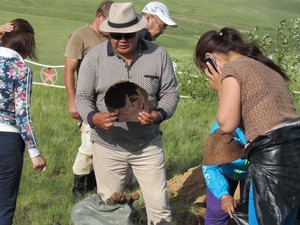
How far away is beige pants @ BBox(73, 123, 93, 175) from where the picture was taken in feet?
15.5

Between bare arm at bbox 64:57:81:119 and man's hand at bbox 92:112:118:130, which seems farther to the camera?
bare arm at bbox 64:57:81:119

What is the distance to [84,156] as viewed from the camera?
478 centimetres

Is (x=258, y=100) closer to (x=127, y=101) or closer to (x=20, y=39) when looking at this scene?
(x=127, y=101)

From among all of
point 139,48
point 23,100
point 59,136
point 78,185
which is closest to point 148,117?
point 139,48

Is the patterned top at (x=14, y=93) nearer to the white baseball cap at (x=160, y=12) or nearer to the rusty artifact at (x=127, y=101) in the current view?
the rusty artifact at (x=127, y=101)

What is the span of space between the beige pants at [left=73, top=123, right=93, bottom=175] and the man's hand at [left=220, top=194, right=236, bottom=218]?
1.84m

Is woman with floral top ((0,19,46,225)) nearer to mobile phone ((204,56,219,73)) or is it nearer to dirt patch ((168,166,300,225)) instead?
mobile phone ((204,56,219,73))

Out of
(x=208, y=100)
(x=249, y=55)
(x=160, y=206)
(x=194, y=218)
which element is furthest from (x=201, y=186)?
(x=208, y=100)

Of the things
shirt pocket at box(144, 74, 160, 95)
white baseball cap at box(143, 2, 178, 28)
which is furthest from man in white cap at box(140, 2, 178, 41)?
shirt pocket at box(144, 74, 160, 95)

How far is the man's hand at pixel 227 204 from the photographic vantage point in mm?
3050

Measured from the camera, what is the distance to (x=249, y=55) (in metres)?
2.91

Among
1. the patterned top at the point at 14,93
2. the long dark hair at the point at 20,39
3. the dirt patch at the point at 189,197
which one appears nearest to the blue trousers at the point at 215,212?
the dirt patch at the point at 189,197

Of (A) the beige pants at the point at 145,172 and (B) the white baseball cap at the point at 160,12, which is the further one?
(B) the white baseball cap at the point at 160,12

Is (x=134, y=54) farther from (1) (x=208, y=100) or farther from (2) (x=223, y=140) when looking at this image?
(1) (x=208, y=100)
